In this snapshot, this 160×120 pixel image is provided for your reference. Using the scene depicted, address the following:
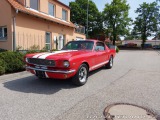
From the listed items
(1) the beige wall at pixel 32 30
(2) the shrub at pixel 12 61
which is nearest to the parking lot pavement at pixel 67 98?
(2) the shrub at pixel 12 61

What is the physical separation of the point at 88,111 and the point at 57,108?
0.70m

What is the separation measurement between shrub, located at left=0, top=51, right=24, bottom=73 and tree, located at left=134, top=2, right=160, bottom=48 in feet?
161

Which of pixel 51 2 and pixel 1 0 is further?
pixel 51 2

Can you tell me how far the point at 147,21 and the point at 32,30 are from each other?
154 feet

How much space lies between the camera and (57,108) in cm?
380

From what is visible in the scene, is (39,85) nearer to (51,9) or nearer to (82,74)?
(82,74)

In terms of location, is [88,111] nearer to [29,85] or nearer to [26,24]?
[29,85]

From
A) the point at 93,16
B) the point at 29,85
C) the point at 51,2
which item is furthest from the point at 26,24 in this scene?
the point at 93,16

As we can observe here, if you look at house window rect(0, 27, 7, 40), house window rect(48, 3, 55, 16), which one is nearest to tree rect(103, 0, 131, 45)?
house window rect(48, 3, 55, 16)

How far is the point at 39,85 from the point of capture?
5.58 m

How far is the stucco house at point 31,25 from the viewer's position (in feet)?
36.2

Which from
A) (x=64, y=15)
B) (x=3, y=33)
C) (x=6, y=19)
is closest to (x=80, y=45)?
(x=6, y=19)

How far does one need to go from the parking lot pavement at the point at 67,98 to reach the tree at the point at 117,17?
39511 mm

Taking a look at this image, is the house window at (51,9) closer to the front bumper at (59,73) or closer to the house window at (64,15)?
the house window at (64,15)
